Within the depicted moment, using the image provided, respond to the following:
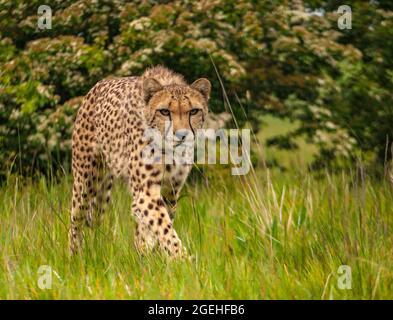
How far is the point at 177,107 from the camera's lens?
5172 mm

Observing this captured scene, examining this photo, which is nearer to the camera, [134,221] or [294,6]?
[134,221]

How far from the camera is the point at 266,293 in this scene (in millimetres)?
3906

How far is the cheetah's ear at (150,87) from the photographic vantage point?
5.30m

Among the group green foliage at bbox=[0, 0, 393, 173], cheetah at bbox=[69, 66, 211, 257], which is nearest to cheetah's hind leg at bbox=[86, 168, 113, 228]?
cheetah at bbox=[69, 66, 211, 257]

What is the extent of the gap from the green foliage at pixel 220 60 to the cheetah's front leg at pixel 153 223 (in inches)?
98.2

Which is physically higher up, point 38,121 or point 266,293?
point 266,293

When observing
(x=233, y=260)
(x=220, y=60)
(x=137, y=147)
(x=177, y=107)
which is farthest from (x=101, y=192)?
(x=220, y=60)

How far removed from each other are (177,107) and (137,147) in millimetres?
451

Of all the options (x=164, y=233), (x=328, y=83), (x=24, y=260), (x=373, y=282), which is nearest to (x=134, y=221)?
(x=164, y=233)

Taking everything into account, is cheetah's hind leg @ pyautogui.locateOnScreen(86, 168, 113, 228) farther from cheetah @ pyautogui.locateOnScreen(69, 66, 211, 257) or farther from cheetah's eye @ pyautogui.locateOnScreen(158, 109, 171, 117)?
cheetah's eye @ pyautogui.locateOnScreen(158, 109, 171, 117)

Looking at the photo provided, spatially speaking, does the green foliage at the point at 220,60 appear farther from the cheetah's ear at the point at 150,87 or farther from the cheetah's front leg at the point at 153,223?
the cheetah's front leg at the point at 153,223

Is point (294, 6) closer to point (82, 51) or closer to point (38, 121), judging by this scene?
point (82, 51)

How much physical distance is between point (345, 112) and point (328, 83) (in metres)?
0.44

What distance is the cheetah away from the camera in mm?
5109
